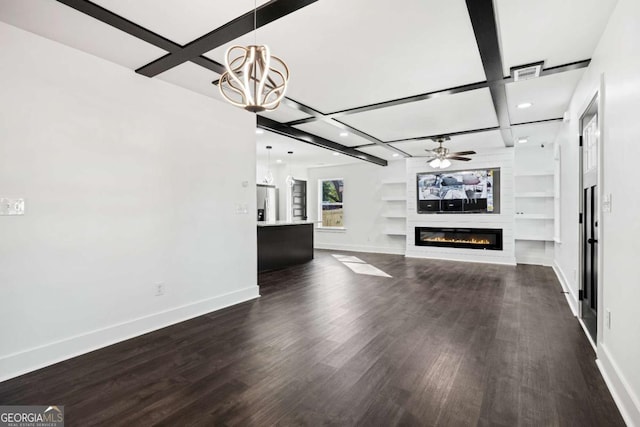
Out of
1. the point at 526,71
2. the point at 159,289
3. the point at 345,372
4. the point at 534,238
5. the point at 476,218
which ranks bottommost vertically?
the point at 345,372

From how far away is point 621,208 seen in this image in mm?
2033

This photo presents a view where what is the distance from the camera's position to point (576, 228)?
372 cm

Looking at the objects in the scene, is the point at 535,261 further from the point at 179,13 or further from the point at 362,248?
the point at 179,13

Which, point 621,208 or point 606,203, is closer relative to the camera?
point 621,208

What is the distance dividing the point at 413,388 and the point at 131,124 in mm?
3433

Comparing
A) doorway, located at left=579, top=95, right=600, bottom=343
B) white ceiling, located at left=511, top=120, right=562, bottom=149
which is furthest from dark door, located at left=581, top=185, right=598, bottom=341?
white ceiling, located at left=511, top=120, right=562, bottom=149

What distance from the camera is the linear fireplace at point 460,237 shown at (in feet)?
24.3

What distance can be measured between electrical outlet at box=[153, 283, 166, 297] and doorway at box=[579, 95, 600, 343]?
4235mm

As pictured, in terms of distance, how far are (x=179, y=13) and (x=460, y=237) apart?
7422 millimetres

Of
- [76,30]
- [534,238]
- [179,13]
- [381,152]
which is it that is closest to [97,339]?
[76,30]

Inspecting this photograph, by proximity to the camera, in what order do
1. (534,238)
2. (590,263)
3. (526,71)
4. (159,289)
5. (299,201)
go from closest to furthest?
(526,71)
(590,263)
(159,289)
(534,238)
(299,201)

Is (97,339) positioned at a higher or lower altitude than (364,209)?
lower

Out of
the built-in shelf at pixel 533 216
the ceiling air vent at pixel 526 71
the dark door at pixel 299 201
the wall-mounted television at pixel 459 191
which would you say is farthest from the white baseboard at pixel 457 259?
the ceiling air vent at pixel 526 71

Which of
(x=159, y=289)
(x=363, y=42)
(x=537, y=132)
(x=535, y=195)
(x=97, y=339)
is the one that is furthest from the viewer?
(x=535, y=195)
